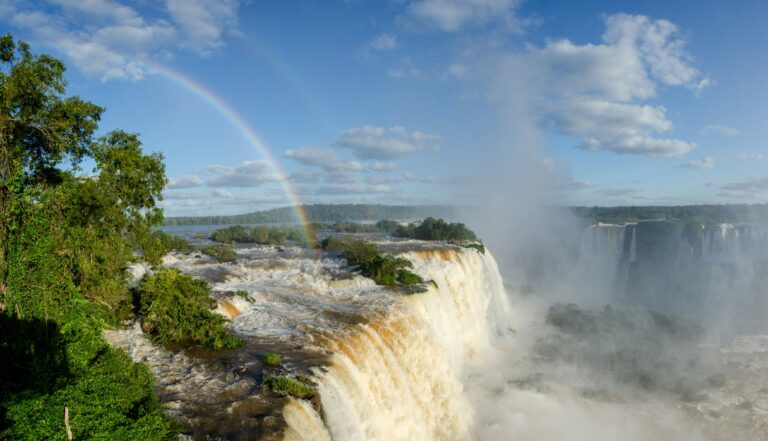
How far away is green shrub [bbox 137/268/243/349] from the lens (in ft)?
48.4

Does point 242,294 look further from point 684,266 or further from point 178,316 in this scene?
point 684,266

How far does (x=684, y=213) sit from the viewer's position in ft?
305

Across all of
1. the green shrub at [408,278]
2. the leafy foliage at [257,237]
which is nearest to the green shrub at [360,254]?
the green shrub at [408,278]

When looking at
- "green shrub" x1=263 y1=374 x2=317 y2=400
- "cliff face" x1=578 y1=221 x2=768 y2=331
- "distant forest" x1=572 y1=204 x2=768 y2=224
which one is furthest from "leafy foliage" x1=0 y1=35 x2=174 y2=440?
"distant forest" x1=572 y1=204 x2=768 y2=224

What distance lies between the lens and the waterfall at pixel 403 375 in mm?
11758

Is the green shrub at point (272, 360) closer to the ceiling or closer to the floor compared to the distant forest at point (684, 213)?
closer to the floor

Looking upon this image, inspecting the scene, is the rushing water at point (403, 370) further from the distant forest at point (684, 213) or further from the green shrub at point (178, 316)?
the distant forest at point (684, 213)

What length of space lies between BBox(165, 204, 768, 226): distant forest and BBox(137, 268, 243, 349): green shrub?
248 ft

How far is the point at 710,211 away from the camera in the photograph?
8900 centimetres

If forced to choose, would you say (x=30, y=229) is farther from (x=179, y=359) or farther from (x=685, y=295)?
(x=685, y=295)

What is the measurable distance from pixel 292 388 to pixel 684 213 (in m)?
104

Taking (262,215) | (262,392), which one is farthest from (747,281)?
(262,215)

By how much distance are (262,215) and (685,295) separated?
146636 millimetres

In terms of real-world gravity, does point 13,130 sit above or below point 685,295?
above
